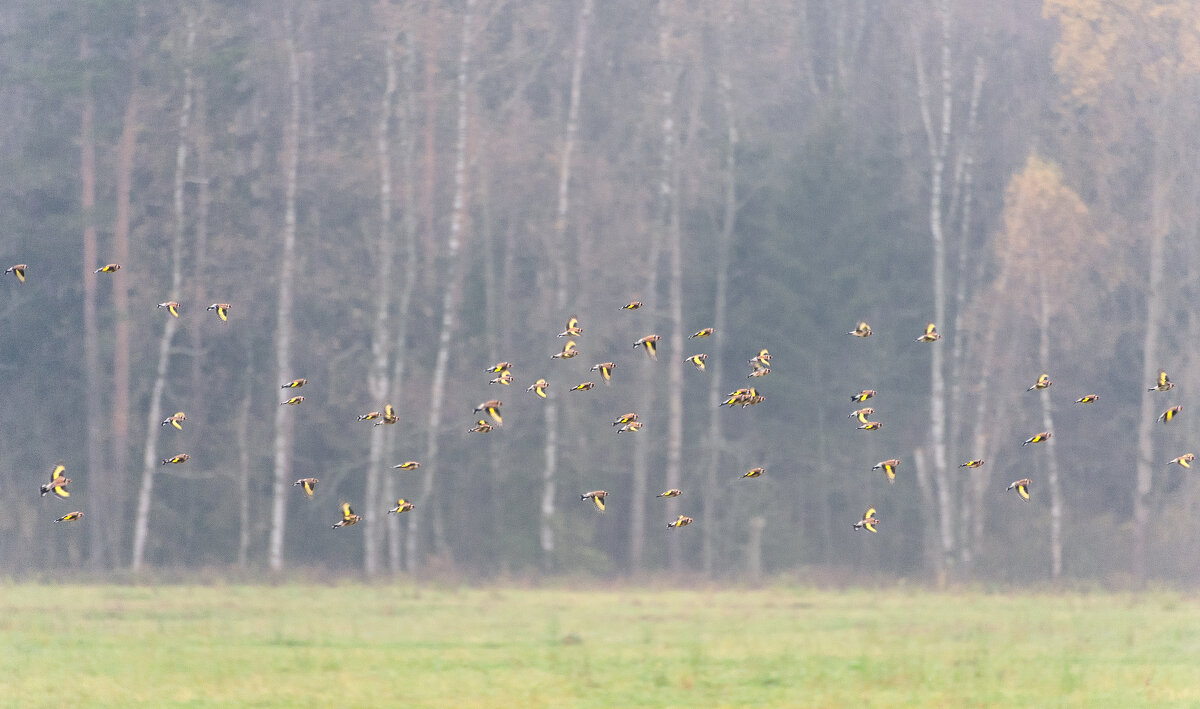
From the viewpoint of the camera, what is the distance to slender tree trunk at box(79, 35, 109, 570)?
38.0 metres

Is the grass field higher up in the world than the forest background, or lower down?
lower down

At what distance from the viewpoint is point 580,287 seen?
39.7 metres

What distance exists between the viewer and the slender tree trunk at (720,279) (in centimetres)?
3956

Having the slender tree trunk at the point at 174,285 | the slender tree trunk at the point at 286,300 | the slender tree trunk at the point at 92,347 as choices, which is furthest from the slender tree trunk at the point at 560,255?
the slender tree trunk at the point at 92,347

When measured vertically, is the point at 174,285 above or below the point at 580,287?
below

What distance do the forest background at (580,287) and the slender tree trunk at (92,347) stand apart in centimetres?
14

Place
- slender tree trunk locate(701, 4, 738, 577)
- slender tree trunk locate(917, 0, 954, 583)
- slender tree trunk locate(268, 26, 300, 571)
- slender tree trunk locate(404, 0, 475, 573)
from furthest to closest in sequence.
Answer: slender tree trunk locate(701, 4, 738, 577)
slender tree trunk locate(917, 0, 954, 583)
slender tree trunk locate(404, 0, 475, 573)
slender tree trunk locate(268, 26, 300, 571)

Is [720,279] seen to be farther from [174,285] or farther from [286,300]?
[174,285]

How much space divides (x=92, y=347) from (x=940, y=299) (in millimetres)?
19383

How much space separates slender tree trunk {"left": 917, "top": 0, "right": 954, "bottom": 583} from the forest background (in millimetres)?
158

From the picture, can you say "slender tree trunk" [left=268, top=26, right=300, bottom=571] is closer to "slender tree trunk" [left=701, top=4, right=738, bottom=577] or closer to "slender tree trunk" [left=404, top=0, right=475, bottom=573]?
"slender tree trunk" [left=404, top=0, right=475, bottom=573]

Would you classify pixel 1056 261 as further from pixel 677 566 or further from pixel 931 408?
pixel 677 566

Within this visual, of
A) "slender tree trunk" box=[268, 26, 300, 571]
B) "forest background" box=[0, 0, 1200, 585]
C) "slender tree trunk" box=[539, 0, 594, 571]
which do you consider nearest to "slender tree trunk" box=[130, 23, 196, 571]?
"forest background" box=[0, 0, 1200, 585]

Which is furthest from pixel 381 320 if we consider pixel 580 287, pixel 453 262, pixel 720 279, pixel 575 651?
pixel 575 651
